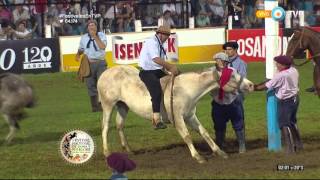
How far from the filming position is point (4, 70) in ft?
88.9

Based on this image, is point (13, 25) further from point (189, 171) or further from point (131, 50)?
point (189, 171)

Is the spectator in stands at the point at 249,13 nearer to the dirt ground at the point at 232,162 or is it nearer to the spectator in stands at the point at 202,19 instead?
the spectator in stands at the point at 202,19

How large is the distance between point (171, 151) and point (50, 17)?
52.3ft

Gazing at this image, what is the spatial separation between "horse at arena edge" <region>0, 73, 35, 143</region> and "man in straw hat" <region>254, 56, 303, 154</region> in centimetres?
371

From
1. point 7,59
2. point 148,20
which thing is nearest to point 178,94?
point 7,59

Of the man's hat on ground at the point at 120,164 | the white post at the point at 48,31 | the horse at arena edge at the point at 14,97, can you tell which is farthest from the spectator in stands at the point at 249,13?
the man's hat on ground at the point at 120,164

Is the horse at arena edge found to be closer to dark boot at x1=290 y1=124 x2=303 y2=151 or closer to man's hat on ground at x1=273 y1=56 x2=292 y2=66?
man's hat on ground at x1=273 y1=56 x2=292 y2=66

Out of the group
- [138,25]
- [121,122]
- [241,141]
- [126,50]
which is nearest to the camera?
[241,141]

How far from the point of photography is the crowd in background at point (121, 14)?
2942 centimetres

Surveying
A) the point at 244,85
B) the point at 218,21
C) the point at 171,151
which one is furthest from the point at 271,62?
the point at 218,21

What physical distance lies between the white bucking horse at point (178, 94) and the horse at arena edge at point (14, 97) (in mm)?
2118

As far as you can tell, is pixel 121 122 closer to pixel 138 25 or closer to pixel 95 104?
pixel 95 104
